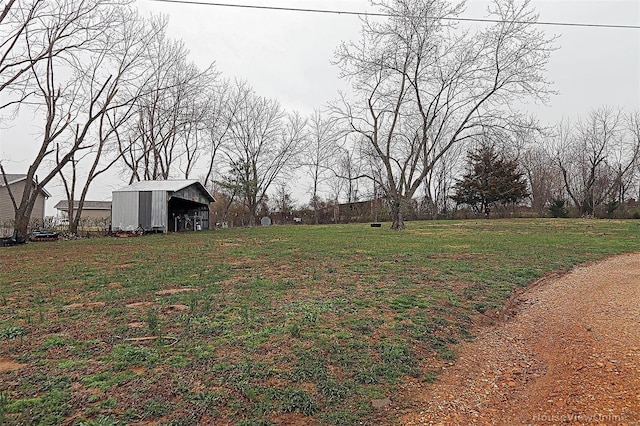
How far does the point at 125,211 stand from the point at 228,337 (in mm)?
20238

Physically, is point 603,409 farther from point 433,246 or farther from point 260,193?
point 260,193

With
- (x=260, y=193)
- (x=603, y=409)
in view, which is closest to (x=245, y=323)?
(x=603, y=409)

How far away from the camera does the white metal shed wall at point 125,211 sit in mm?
21328

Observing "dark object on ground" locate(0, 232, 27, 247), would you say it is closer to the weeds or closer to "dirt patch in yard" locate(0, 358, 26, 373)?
the weeds

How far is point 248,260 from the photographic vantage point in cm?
951

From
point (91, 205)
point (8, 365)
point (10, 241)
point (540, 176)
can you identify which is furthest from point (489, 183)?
point (91, 205)

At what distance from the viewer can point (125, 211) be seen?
21.5 m

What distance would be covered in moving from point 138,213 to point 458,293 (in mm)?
19544

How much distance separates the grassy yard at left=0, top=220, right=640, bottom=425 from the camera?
2662mm

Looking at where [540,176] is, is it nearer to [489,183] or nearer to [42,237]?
[489,183]

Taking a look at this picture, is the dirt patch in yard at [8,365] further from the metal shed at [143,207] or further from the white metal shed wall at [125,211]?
the white metal shed wall at [125,211]

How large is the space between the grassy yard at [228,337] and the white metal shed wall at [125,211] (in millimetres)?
13502

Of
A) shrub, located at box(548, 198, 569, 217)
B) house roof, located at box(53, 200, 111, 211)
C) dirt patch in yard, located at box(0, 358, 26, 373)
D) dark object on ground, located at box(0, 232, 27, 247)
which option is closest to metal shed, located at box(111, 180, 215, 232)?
dark object on ground, located at box(0, 232, 27, 247)

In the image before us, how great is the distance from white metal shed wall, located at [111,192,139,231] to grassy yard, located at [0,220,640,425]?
44.3 feet
